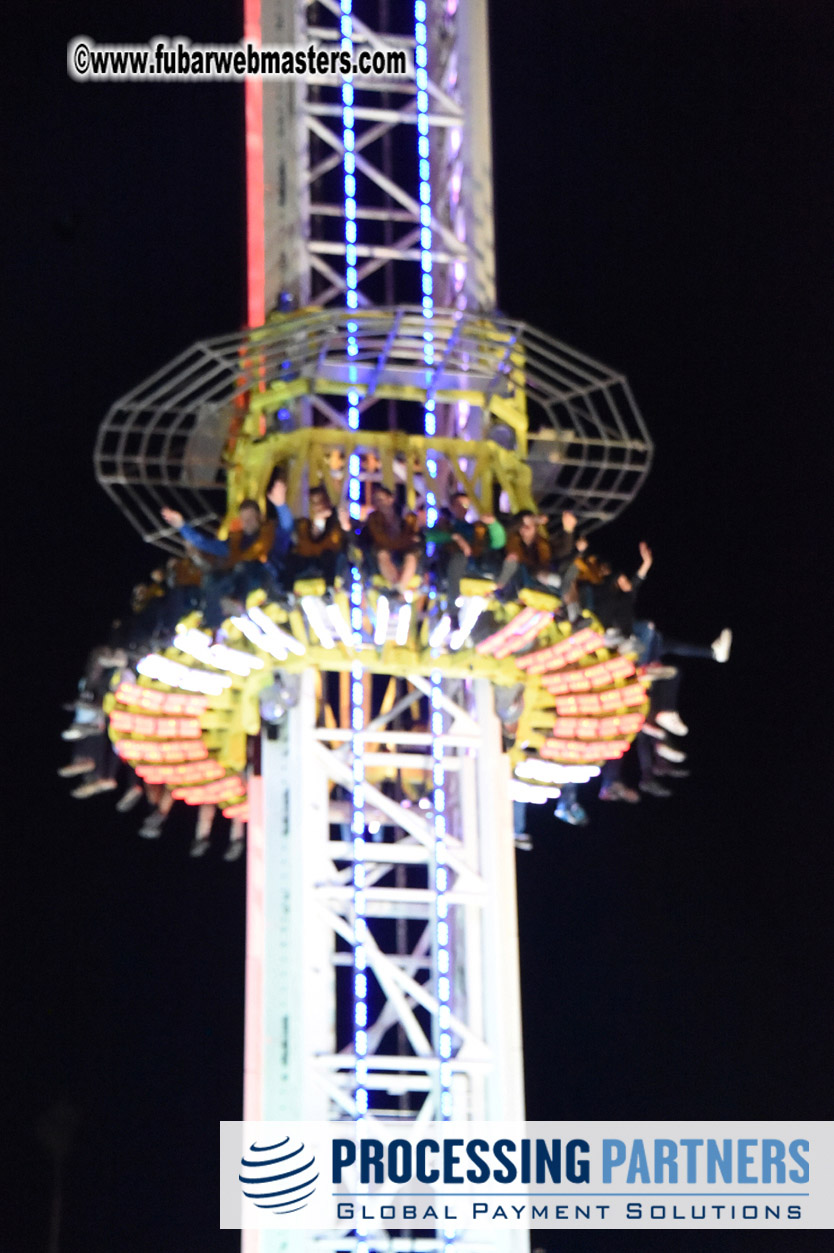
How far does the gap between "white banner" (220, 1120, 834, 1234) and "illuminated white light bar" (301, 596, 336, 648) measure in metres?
2.74

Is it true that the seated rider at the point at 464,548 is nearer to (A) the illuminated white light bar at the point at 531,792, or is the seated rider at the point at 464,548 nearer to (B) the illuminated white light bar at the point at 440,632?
(B) the illuminated white light bar at the point at 440,632

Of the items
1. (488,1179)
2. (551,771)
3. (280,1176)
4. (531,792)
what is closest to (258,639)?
(551,771)

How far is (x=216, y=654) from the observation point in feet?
46.3

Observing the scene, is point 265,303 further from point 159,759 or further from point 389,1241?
point 389,1241

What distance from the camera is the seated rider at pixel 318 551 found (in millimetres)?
13594

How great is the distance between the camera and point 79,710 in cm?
1466

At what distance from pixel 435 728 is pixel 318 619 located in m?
0.91

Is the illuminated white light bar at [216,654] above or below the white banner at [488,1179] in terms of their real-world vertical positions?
above

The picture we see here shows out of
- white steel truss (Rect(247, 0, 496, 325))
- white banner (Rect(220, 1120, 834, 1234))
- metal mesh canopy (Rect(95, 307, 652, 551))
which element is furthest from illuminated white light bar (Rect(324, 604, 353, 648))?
white banner (Rect(220, 1120, 834, 1234))

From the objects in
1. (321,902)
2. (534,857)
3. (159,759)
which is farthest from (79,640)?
(321,902)

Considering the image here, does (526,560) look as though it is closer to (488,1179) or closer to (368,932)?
(368,932)

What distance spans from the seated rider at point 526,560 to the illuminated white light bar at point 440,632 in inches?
15.4

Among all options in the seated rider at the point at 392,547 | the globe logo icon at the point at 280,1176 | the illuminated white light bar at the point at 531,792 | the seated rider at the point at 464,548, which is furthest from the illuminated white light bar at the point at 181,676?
the globe logo icon at the point at 280,1176

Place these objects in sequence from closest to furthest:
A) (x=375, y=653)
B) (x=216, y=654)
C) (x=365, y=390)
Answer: (x=216, y=654) < (x=375, y=653) < (x=365, y=390)
